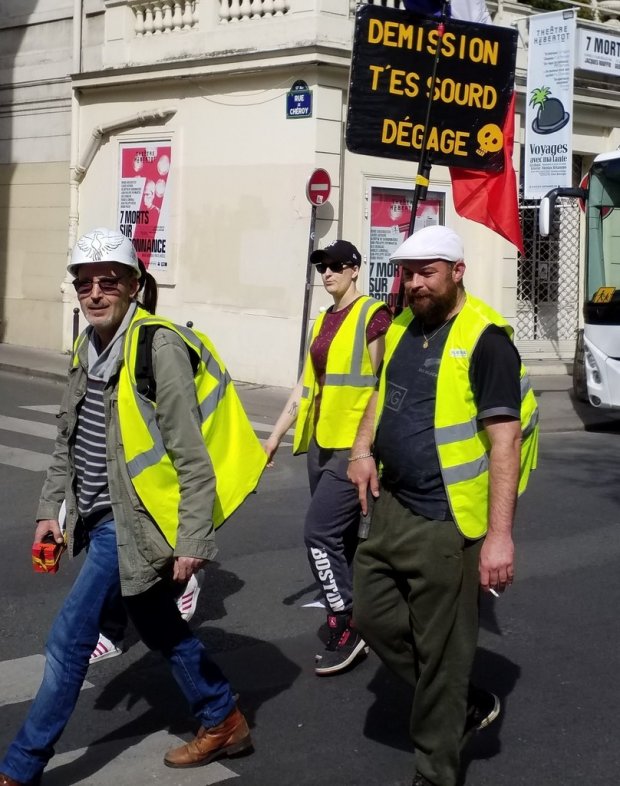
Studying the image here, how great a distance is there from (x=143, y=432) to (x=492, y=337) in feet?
3.81

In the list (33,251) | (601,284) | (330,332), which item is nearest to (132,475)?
(330,332)

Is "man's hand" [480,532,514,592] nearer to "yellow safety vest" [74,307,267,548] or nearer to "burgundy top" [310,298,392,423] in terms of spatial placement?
"yellow safety vest" [74,307,267,548]

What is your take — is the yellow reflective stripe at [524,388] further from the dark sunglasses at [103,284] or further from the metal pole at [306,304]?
the metal pole at [306,304]

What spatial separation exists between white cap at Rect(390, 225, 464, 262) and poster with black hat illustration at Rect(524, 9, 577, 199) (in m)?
13.4

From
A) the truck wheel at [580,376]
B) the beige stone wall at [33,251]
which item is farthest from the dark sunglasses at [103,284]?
the beige stone wall at [33,251]

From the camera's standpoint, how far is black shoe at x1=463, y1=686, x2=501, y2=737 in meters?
4.26

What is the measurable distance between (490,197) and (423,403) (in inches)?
271

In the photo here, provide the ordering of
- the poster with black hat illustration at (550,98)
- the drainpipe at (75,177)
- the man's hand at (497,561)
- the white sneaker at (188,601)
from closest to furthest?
1. the man's hand at (497,561)
2. the white sneaker at (188,601)
3. the poster with black hat illustration at (550,98)
4. the drainpipe at (75,177)

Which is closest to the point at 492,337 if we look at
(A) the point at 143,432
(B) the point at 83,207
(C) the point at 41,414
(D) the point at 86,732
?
(A) the point at 143,432

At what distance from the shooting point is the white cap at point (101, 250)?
397 cm

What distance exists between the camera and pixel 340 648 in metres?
5.40

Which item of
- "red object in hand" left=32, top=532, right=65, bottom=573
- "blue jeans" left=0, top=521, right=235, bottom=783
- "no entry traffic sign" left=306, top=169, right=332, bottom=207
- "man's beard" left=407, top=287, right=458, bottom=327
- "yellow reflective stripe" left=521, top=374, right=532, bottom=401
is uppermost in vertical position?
"no entry traffic sign" left=306, top=169, right=332, bottom=207

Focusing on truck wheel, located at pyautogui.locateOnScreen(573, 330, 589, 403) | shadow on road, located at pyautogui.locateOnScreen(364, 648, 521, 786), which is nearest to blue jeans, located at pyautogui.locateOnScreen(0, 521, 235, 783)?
shadow on road, located at pyautogui.locateOnScreen(364, 648, 521, 786)

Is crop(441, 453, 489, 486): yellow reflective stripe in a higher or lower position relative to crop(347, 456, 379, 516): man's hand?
higher
